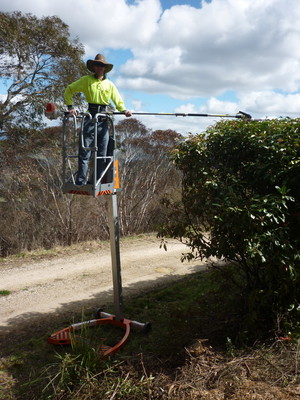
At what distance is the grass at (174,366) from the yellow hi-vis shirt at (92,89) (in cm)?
288

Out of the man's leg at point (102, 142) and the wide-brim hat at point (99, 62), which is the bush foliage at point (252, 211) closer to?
the man's leg at point (102, 142)

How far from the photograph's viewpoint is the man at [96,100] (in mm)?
4930

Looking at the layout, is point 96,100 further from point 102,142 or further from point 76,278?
point 76,278

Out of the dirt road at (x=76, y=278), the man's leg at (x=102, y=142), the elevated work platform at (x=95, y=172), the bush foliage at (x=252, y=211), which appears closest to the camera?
the bush foliage at (x=252, y=211)

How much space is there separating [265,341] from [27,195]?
472 inches

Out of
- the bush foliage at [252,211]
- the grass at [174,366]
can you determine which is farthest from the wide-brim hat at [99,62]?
the grass at [174,366]

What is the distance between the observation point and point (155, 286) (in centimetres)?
706

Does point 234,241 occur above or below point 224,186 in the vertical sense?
below

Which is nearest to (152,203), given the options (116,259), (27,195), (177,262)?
(27,195)

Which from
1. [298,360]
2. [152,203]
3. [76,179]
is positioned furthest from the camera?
[152,203]

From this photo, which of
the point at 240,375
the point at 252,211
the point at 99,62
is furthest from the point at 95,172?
the point at 240,375

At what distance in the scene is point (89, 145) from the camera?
16.7ft

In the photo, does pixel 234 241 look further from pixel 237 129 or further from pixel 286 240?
pixel 237 129

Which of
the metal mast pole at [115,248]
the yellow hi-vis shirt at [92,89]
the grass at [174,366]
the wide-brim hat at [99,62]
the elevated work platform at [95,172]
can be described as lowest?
the grass at [174,366]
